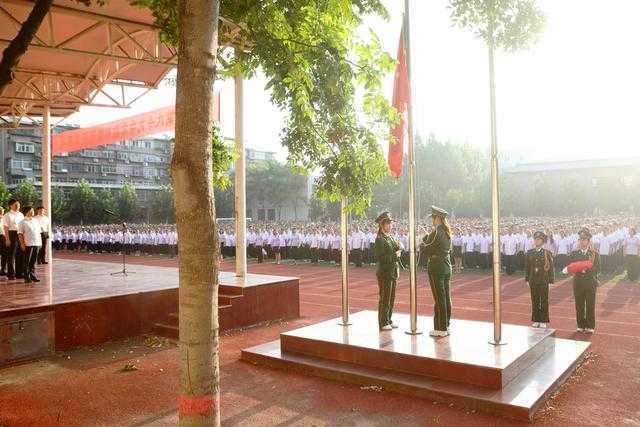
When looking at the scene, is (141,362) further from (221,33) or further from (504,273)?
(504,273)

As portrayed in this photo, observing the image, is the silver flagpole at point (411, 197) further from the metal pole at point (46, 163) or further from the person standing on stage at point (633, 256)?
the metal pole at point (46, 163)

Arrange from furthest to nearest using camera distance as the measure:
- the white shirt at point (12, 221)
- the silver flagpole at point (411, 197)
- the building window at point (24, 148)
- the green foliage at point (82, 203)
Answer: the building window at point (24, 148), the green foliage at point (82, 203), the white shirt at point (12, 221), the silver flagpole at point (411, 197)

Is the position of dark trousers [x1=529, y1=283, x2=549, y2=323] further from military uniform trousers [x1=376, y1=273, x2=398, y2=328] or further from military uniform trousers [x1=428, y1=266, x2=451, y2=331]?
military uniform trousers [x1=376, y1=273, x2=398, y2=328]

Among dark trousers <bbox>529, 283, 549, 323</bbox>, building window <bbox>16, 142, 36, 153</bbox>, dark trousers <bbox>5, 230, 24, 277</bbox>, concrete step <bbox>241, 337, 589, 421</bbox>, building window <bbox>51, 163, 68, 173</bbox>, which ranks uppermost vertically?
building window <bbox>16, 142, 36, 153</bbox>

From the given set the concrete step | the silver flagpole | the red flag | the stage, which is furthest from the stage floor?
the red flag

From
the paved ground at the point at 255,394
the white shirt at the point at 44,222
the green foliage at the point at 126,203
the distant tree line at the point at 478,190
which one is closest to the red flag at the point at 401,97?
the paved ground at the point at 255,394

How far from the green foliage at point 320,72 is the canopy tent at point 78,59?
11.2 feet

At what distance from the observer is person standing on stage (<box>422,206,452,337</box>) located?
25.0 ft

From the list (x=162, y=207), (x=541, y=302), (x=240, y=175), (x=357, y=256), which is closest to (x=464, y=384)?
(x=541, y=302)

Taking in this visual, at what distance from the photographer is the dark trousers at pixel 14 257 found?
11.5 m

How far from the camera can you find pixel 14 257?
40.2 ft

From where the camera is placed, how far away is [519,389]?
586cm

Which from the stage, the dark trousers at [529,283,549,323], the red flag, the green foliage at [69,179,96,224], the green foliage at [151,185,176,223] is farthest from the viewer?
the green foliage at [151,185,176,223]

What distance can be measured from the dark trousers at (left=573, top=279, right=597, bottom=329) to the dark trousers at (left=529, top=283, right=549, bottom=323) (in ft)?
1.75
